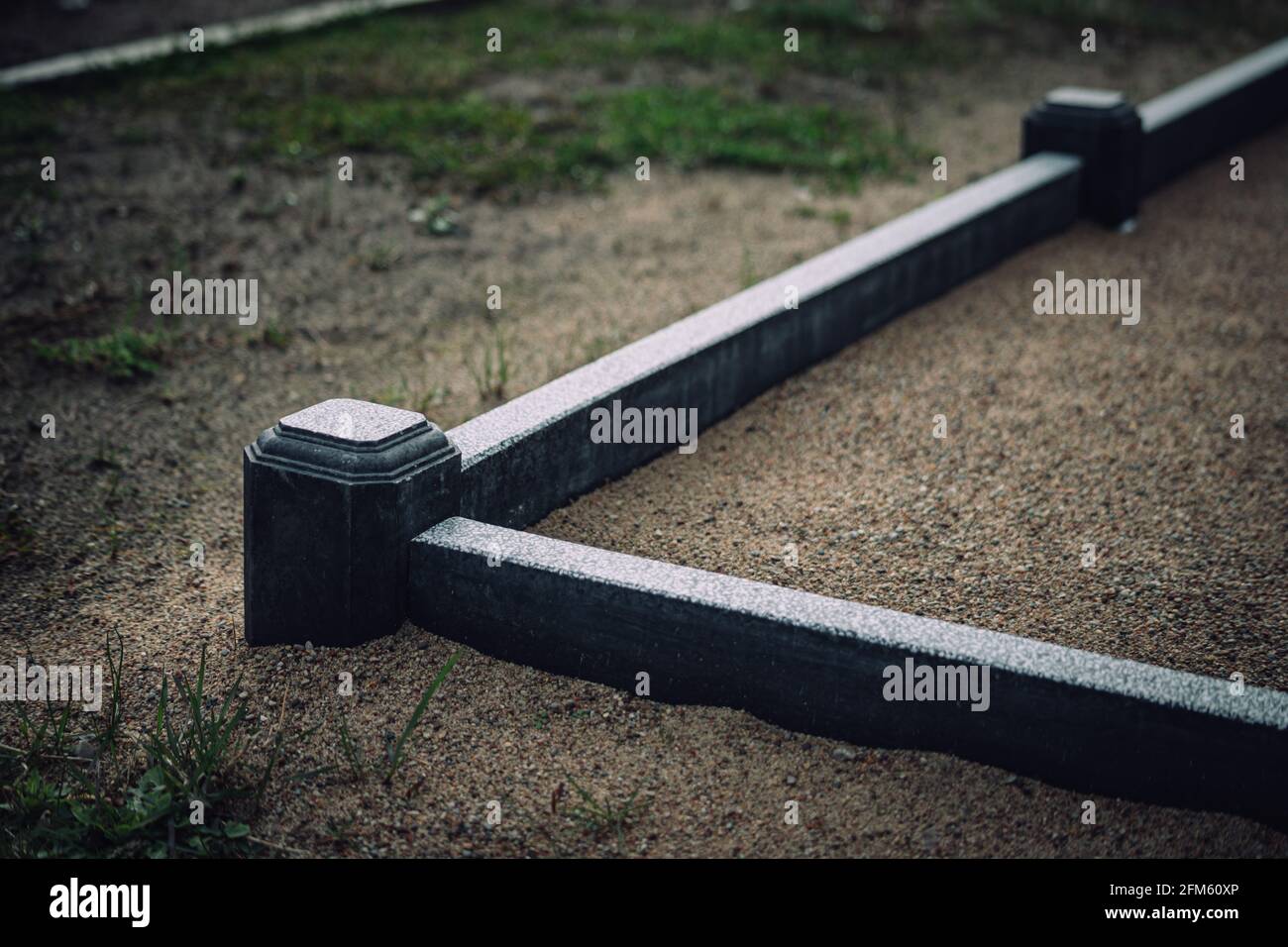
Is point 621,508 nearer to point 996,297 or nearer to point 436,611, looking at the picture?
point 436,611

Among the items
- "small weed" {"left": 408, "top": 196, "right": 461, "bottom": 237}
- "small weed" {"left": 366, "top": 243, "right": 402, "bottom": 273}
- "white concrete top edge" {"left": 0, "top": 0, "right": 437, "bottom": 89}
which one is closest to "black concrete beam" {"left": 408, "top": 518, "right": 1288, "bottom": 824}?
"small weed" {"left": 366, "top": 243, "right": 402, "bottom": 273}

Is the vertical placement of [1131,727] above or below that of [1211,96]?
below

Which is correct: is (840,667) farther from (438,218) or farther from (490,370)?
(438,218)

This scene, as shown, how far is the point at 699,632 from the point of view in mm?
3410

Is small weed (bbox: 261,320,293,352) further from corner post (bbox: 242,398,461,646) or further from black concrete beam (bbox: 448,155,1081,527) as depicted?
corner post (bbox: 242,398,461,646)

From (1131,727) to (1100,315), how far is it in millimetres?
3585

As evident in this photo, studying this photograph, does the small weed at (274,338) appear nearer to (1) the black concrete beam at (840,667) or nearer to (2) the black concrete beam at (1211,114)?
(1) the black concrete beam at (840,667)

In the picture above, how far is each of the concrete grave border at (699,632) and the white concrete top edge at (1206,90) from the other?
14.3 feet

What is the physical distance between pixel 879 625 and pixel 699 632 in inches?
17.3

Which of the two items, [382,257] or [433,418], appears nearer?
[433,418]

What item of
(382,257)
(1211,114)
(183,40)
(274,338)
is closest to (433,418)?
(274,338)

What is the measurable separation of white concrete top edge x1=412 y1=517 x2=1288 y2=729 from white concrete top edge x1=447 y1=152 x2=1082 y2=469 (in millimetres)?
335
